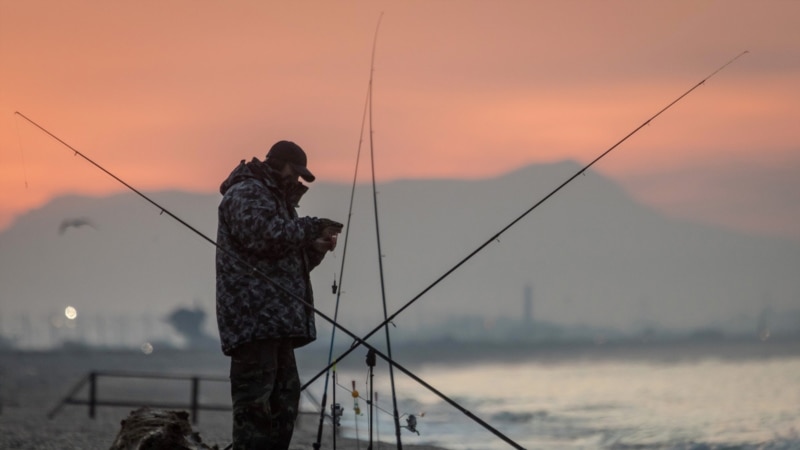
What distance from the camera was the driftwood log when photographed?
8.88 metres

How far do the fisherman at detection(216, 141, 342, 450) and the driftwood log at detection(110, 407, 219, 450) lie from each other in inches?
72.7

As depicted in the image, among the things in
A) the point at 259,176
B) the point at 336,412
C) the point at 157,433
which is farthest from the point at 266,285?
the point at 157,433

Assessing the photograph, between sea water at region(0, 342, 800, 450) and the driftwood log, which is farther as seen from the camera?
sea water at region(0, 342, 800, 450)

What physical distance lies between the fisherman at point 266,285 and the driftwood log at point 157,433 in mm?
1846

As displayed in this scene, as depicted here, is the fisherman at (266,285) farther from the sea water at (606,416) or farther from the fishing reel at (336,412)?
the sea water at (606,416)

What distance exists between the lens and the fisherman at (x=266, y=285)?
693 centimetres

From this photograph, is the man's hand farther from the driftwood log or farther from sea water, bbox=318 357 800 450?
sea water, bbox=318 357 800 450

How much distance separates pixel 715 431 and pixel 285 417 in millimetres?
19369

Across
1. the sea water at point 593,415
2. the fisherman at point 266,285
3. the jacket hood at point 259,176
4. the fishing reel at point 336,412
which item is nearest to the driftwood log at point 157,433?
the sea water at point 593,415

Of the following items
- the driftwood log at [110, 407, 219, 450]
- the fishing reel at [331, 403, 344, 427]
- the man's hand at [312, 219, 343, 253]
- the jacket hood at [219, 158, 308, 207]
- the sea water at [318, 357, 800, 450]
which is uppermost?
the sea water at [318, 357, 800, 450]

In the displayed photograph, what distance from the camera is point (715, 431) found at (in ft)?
83.3

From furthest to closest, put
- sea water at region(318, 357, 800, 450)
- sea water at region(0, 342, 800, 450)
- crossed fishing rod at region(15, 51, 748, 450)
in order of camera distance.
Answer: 1. sea water at region(318, 357, 800, 450)
2. sea water at region(0, 342, 800, 450)
3. crossed fishing rod at region(15, 51, 748, 450)

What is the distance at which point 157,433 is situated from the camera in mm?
8922

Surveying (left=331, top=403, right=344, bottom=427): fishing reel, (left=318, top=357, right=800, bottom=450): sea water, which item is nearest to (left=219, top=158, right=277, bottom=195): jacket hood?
(left=331, top=403, right=344, bottom=427): fishing reel
